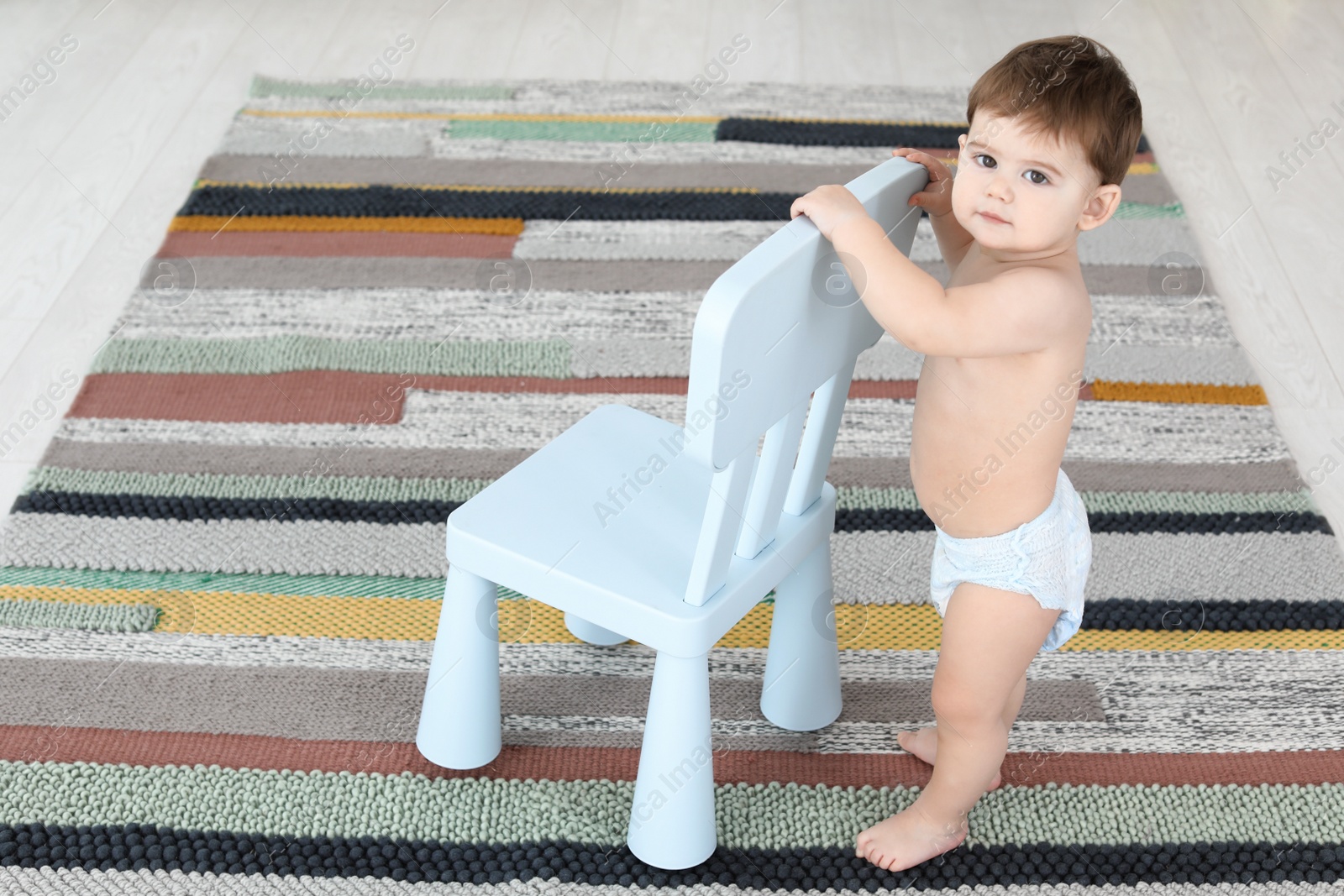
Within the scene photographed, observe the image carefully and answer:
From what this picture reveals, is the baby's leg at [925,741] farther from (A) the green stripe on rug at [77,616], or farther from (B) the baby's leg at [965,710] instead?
(A) the green stripe on rug at [77,616]

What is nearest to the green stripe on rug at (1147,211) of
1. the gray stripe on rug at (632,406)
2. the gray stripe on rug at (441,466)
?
the gray stripe on rug at (632,406)

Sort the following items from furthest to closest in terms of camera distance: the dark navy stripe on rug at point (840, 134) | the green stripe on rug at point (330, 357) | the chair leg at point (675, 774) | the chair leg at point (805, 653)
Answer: the dark navy stripe on rug at point (840, 134), the green stripe on rug at point (330, 357), the chair leg at point (805, 653), the chair leg at point (675, 774)

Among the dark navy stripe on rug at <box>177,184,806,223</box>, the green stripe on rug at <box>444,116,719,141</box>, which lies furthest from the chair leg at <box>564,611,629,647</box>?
the green stripe on rug at <box>444,116,719,141</box>

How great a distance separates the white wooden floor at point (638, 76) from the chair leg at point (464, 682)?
63 centimetres

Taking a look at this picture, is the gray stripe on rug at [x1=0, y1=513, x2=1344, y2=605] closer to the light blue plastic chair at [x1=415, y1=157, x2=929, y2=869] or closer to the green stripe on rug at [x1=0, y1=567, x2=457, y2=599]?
the green stripe on rug at [x1=0, y1=567, x2=457, y2=599]

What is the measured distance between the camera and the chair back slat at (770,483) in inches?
33.7

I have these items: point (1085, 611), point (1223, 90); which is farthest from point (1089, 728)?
point (1223, 90)

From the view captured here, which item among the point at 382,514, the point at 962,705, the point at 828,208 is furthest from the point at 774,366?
the point at 382,514

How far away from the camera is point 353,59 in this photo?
7.63ft

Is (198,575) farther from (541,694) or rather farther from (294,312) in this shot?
(294,312)

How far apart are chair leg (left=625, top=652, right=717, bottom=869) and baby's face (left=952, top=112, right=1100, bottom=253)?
1.16 feet

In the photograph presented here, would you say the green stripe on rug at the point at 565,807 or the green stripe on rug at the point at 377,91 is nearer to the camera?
the green stripe on rug at the point at 565,807

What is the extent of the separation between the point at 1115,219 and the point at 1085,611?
871 mm

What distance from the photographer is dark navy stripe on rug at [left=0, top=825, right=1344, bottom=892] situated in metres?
0.97
